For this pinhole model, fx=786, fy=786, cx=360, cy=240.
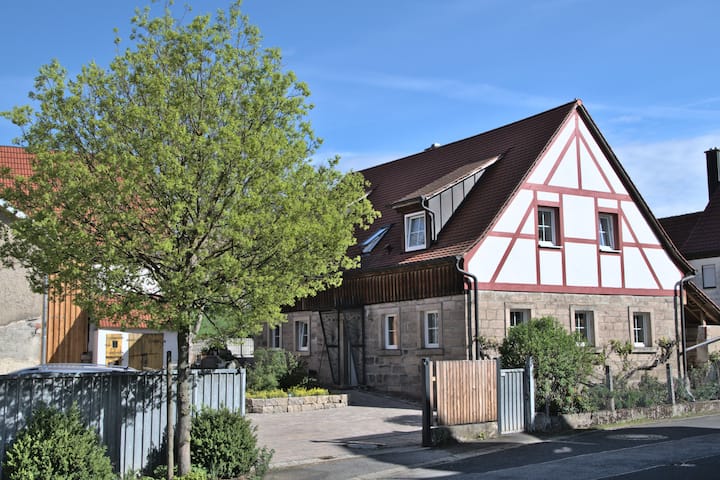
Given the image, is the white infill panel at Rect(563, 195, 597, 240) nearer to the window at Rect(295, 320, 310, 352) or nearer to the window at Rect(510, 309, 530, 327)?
the window at Rect(510, 309, 530, 327)

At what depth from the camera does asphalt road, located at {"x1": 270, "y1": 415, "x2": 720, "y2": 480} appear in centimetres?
1187

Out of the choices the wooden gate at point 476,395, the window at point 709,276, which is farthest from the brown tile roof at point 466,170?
the window at point 709,276

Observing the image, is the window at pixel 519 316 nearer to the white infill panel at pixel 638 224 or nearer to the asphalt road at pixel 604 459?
the white infill panel at pixel 638 224

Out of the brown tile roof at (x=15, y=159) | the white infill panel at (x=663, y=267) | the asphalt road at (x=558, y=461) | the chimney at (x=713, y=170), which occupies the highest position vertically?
the chimney at (x=713, y=170)

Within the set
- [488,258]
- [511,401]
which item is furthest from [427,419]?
[488,258]

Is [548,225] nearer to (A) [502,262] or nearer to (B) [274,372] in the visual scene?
(A) [502,262]

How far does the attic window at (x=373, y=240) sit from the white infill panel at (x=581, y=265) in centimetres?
576

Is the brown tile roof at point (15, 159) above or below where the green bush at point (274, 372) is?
above

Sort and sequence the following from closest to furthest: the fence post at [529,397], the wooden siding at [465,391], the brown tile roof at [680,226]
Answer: the wooden siding at [465,391] → the fence post at [529,397] → the brown tile roof at [680,226]

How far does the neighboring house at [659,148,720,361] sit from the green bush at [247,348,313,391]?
20.7m

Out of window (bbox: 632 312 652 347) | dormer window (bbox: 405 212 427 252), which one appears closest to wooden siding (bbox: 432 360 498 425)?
dormer window (bbox: 405 212 427 252)

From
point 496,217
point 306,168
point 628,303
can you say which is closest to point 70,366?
point 306,168

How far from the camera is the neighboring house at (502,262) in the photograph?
2136 centimetres

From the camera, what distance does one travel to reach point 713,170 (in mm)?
38969
